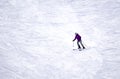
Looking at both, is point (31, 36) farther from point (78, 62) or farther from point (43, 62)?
point (78, 62)

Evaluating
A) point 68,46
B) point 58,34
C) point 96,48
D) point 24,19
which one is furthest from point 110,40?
point 24,19

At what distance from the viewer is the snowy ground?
13.2m

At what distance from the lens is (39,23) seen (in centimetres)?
1952

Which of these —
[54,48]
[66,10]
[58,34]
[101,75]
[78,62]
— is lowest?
[101,75]

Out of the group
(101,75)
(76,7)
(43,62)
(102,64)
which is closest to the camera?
(101,75)

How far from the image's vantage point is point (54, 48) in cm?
1563

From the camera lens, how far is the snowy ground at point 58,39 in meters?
13.2

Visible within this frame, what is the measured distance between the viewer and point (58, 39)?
16703 mm

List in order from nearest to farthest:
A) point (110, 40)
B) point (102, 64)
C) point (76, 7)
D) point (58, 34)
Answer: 1. point (102, 64)
2. point (110, 40)
3. point (58, 34)
4. point (76, 7)

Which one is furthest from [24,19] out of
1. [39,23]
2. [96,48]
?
[96,48]

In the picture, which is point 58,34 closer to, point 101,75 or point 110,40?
point 110,40

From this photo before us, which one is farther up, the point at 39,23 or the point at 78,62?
the point at 39,23

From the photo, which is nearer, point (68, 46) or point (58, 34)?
point (68, 46)

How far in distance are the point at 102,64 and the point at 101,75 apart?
101 centimetres
